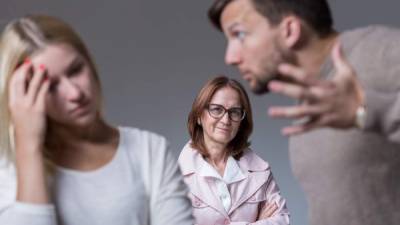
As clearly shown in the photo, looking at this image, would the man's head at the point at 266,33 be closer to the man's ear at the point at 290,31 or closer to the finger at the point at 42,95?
the man's ear at the point at 290,31

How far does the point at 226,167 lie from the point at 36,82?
3.45ft

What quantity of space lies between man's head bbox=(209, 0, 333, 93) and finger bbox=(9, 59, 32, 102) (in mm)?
396

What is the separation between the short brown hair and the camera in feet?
6.41

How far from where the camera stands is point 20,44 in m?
0.94

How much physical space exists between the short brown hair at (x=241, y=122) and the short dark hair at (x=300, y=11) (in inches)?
30.6

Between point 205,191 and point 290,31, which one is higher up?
point 290,31

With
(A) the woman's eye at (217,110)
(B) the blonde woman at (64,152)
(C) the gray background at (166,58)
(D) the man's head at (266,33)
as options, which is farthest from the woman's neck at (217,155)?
(C) the gray background at (166,58)

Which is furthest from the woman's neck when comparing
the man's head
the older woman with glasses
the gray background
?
the gray background

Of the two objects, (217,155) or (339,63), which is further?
(217,155)

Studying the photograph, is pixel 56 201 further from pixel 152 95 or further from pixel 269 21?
pixel 152 95

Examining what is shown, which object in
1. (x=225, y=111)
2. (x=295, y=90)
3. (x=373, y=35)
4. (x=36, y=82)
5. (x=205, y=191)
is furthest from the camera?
(x=225, y=111)

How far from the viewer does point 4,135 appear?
3.17 feet

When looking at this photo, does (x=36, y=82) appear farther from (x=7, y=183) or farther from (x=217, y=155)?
(x=217, y=155)

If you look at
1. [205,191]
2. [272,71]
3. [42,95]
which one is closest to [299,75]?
[272,71]
